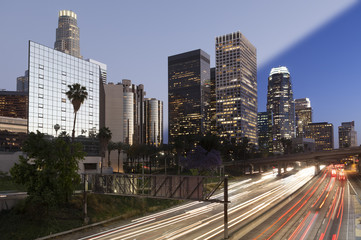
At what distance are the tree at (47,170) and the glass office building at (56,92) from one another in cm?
4736

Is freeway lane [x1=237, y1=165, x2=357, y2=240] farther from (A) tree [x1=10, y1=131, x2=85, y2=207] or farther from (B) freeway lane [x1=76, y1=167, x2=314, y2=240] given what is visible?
(A) tree [x1=10, y1=131, x2=85, y2=207]

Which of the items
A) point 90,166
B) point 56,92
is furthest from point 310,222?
point 56,92

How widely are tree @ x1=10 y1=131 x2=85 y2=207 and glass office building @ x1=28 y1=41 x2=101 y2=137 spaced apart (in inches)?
1865

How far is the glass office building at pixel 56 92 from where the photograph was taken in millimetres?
88125

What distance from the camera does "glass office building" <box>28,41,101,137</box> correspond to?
88125 millimetres

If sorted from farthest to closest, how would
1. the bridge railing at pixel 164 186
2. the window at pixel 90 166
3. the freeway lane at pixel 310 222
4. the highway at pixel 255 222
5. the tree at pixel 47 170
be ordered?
1. the window at pixel 90 166
2. the tree at pixel 47 170
3. the bridge railing at pixel 164 186
4. the highway at pixel 255 222
5. the freeway lane at pixel 310 222

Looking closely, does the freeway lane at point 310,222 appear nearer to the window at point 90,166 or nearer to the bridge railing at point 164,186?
the bridge railing at point 164,186

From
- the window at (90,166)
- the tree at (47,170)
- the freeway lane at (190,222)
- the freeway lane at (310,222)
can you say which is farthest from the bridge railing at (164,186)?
the window at (90,166)

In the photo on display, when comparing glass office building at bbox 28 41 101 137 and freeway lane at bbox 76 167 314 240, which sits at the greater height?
glass office building at bbox 28 41 101 137

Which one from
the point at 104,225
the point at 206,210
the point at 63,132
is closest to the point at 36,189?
the point at 104,225

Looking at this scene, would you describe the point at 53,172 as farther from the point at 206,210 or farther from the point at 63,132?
the point at 63,132

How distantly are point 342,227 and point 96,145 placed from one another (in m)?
80.9

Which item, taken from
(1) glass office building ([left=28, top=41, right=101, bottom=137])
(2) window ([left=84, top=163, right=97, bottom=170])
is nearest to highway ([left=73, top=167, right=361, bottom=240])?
(2) window ([left=84, top=163, right=97, bottom=170])

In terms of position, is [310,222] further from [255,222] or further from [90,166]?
[90,166]
